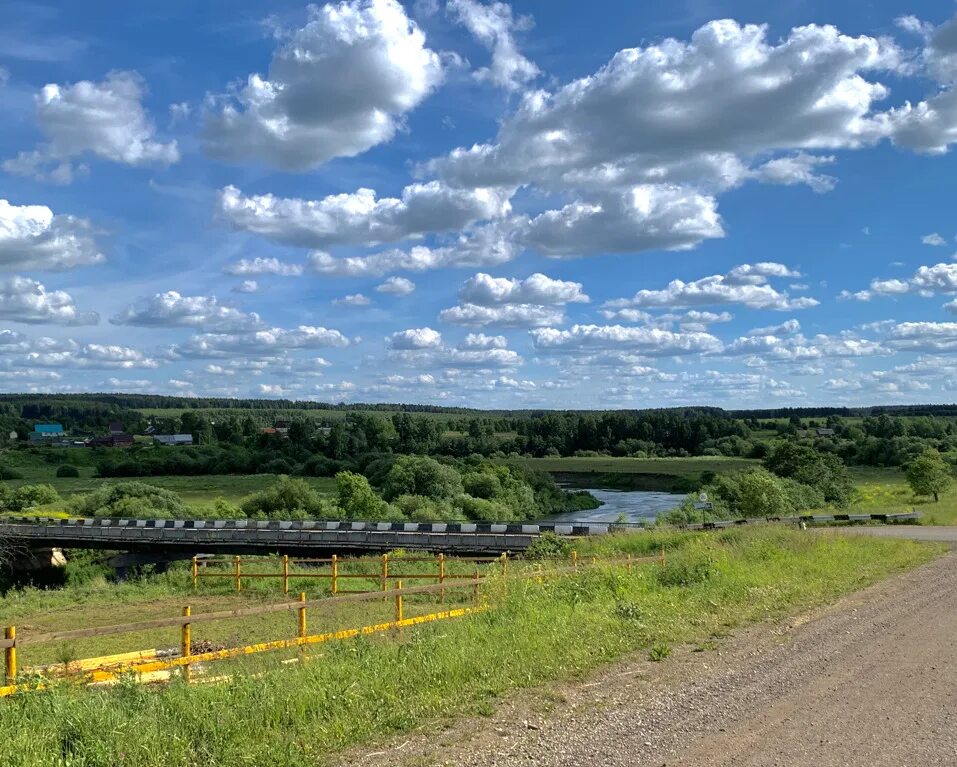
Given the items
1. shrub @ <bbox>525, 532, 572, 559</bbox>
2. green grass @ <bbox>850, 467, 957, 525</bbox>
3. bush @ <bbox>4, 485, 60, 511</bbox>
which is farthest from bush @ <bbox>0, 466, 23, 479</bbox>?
green grass @ <bbox>850, 467, 957, 525</bbox>

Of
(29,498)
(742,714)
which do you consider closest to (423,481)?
(29,498)

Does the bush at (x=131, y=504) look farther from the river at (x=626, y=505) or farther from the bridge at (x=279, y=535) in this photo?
the river at (x=626, y=505)

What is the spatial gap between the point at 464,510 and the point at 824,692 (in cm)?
6193

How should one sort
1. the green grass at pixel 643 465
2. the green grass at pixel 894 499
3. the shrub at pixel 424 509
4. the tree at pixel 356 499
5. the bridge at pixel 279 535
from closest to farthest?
1. the bridge at pixel 279 535
2. the green grass at pixel 894 499
3. the shrub at pixel 424 509
4. the tree at pixel 356 499
5. the green grass at pixel 643 465

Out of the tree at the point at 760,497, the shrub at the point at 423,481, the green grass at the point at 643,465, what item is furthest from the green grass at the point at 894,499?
the shrub at the point at 423,481

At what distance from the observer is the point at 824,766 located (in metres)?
6.20

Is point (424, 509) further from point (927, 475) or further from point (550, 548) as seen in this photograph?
point (927, 475)

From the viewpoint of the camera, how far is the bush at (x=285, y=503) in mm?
65438

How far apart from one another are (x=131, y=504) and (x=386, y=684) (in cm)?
6554

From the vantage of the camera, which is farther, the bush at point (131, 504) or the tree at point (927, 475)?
the bush at point (131, 504)

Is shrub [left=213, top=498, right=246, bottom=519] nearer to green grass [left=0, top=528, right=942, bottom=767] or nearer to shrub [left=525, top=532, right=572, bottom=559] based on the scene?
shrub [left=525, top=532, right=572, bottom=559]

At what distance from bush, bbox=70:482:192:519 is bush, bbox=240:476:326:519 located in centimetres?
501

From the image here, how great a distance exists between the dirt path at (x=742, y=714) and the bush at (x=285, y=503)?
57181 mm

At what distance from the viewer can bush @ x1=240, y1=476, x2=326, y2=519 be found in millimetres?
65438
